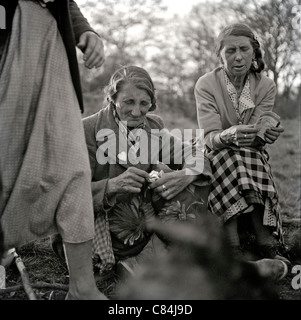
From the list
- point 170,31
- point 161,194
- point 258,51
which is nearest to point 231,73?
point 258,51

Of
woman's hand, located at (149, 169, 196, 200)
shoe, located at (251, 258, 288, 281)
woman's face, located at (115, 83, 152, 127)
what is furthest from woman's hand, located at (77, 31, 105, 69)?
shoe, located at (251, 258, 288, 281)

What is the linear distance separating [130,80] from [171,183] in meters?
0.53

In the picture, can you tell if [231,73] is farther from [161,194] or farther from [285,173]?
[285,173]

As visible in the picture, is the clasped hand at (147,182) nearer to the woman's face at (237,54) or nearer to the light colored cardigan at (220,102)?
the light colored cardigan at (220,102)

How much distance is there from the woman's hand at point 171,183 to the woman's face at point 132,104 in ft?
0.96

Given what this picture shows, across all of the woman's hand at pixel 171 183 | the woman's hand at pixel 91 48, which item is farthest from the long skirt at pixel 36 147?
the woman's hand at pixel 171 183

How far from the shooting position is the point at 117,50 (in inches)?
138

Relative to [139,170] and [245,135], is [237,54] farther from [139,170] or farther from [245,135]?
[139,170]

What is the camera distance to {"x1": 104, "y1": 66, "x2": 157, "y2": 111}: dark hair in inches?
84.1

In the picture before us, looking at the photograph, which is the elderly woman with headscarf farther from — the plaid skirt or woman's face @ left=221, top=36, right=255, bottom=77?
woman's face @ left=221, top=36, right=255, bottom=77

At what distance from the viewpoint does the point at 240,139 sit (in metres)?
2.21

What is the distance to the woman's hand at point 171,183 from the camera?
7.04 ft

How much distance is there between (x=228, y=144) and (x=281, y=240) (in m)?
0.55

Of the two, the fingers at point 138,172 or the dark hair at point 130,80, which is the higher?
the dark hair at point 130,80
